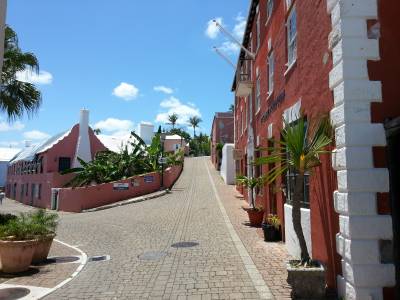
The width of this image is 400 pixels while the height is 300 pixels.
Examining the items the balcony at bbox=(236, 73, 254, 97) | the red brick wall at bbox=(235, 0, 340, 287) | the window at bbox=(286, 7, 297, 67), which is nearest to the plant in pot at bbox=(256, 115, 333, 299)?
the red brick wall at bbox=(235, 0, 340, 287)

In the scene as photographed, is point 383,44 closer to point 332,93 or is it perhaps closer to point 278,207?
point 332,93

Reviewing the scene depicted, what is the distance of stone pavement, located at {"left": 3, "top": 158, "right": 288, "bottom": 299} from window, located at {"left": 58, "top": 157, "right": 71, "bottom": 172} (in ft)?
56.1

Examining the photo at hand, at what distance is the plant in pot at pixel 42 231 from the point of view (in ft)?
30.3

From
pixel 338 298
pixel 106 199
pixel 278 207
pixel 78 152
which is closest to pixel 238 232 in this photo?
pixel 278 207

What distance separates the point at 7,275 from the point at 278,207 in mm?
7177

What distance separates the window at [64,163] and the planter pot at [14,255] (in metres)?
26.3

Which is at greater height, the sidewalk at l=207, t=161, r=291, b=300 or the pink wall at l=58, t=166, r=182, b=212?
the pink wall at l=58, t=166, r=182, b=212

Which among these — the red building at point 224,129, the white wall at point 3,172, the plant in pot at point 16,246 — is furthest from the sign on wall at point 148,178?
the white wall at point 3,172

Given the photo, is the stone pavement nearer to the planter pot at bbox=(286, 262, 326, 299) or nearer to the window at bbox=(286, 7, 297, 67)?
the planter pot at bbox=(286, 262, 326, 299)

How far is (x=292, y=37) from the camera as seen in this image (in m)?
10.1

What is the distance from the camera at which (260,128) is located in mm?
14875

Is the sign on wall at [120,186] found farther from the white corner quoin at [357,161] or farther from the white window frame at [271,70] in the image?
the white corner quoin at [357,161]

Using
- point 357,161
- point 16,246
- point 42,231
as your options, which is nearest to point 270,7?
point 357,161

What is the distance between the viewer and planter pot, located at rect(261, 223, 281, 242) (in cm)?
1105
